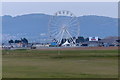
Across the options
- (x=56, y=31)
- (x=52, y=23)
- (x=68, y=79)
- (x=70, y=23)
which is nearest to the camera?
(x=68, y=79)

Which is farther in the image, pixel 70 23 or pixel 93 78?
pixel 70 23

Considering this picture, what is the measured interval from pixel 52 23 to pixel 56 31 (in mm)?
28865

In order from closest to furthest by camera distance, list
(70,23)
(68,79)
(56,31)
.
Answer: (68,79) < (70,23) < (56,31)

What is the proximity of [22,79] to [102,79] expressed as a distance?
8015 millimetres

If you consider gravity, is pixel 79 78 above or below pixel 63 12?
below

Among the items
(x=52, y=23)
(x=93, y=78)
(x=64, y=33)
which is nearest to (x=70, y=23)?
(x=64, y=33)

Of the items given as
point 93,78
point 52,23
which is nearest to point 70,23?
point 52,23

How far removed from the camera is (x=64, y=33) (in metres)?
142

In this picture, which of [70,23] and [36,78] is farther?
[70,23]

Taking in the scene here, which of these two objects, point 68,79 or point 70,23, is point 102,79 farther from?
point 70,23

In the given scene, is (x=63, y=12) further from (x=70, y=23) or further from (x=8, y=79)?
(x=8, y=79)

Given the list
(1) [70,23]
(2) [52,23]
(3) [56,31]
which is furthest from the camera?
(3) [56,31]

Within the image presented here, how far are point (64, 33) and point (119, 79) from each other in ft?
353

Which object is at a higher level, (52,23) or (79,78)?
(52,23)
